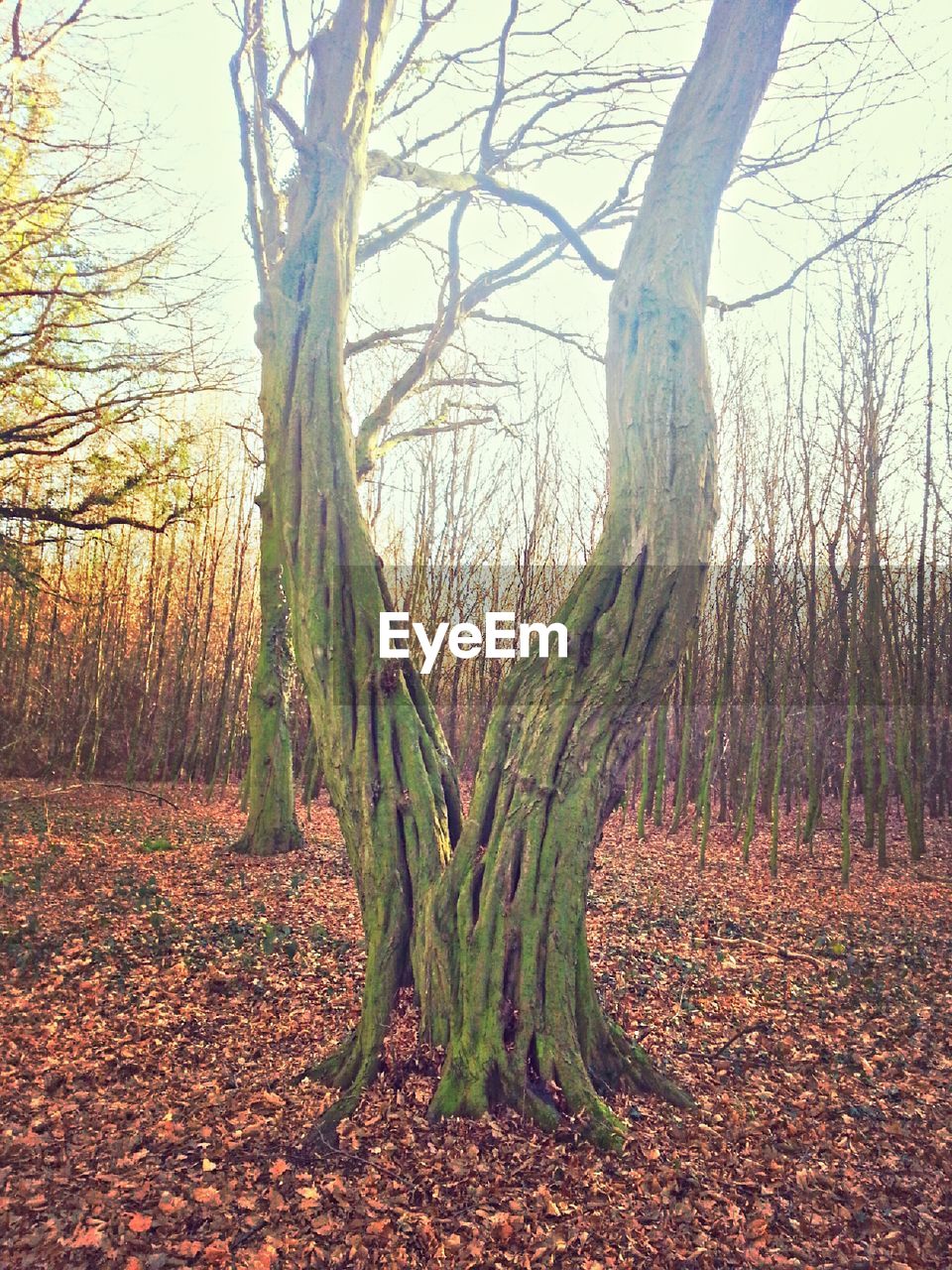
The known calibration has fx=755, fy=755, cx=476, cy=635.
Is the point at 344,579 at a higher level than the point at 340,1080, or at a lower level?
higher

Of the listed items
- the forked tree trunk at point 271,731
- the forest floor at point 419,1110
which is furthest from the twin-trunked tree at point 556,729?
the forked tree trunk at point 271,731

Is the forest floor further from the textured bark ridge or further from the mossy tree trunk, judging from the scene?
the textured bark ridge

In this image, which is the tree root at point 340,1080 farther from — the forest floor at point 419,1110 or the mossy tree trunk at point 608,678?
the mossy tree trunk at point 608,678

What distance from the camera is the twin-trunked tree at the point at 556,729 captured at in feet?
9.20

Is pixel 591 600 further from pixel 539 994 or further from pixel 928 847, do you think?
pixel 928 847

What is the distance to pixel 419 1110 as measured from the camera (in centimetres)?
277

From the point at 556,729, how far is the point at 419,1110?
148 cm

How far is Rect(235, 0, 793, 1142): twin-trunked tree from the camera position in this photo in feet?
9.20

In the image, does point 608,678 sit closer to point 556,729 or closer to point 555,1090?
point 556,729

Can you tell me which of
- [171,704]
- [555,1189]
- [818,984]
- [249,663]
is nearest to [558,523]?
[249,663]

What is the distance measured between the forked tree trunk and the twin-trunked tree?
424 cm

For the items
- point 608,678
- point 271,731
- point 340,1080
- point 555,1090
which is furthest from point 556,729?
point 271,731

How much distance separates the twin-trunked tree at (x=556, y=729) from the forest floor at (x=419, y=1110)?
239 millimetres

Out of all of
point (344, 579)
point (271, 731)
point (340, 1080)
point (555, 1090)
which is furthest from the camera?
point (271, 731)
